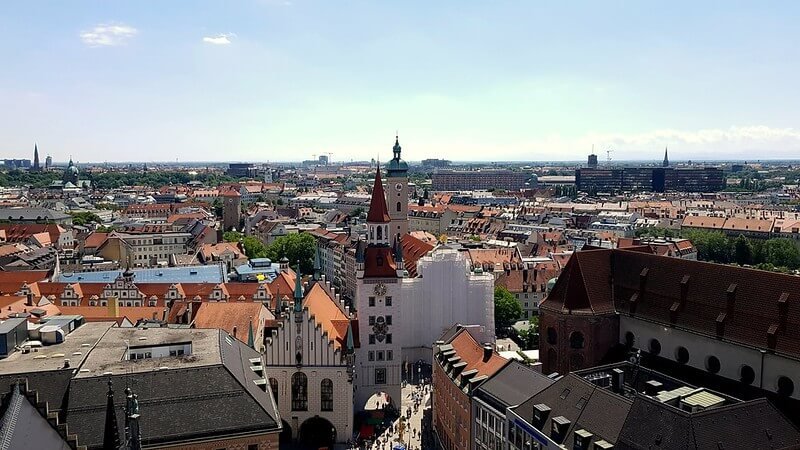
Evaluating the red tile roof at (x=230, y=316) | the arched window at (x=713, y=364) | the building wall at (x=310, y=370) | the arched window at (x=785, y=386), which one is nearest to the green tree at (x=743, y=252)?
the arched window at (x=713, y=364)

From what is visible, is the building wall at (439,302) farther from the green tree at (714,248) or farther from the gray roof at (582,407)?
the green tree at (714,248)

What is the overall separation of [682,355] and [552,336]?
37.0ft

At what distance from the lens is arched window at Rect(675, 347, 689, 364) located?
5538cm

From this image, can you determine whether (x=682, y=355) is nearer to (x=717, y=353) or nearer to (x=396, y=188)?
(x=717, y=353)

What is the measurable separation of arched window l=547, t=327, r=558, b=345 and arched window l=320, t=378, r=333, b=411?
64.7 ft

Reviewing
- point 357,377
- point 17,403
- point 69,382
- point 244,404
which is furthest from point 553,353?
point 17,403

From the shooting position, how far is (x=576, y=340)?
202 ft

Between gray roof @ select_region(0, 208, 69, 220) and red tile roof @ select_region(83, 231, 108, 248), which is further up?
gray roof @ select_region(0, 208, 69, 220)

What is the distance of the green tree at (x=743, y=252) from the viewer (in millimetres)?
144875

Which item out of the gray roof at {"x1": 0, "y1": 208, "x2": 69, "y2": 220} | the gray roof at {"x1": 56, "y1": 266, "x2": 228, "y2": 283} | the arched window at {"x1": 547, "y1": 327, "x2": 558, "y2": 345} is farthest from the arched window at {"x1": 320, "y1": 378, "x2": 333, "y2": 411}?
the gray roof at {"x1": 0, "y1": 208, "x2": 69, "y2": 220}

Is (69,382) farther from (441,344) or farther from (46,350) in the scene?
(441,344)

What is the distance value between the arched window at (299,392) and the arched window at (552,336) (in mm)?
21790

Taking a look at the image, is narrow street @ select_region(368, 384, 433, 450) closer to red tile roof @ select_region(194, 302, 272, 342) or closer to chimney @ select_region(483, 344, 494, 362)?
chimney @ select_region(483, 344, 494, 362)

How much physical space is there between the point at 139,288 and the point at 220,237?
240 ft
